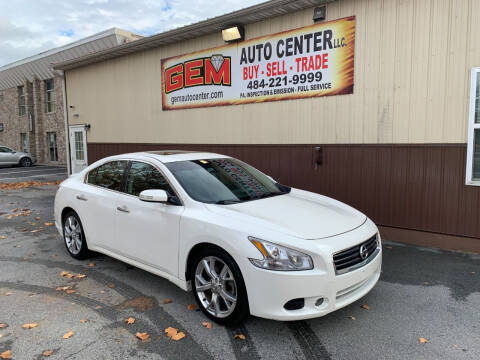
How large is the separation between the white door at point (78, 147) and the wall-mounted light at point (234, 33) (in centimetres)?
690

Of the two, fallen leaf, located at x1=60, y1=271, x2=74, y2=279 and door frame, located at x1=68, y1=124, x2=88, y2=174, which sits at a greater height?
door frame, located at x1=68, y1=124, x2=88, y2=174

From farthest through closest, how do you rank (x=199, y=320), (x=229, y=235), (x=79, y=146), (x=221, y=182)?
(x=79, y=146)
(x=221, y=182)
(x=199, y=320)
(x=229, y=235)

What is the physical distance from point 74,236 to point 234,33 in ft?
16.8

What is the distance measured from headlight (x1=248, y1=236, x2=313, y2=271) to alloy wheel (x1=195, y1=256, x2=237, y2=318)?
0.38 m

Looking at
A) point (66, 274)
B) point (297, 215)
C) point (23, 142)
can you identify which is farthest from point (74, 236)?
point (23, 142)

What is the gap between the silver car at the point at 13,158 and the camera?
894 inches

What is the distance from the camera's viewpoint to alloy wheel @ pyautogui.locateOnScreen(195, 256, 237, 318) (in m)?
3.47

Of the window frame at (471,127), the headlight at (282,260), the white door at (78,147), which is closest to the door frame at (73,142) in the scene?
the white door at (78,147)

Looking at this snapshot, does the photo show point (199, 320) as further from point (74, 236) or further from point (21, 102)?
point (21, 102)

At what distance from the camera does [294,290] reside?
122 inches

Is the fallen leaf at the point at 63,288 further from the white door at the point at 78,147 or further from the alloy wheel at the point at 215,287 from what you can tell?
the white door at the point at 78,147

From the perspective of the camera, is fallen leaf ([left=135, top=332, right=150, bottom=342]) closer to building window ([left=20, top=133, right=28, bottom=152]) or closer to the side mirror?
the side mirror

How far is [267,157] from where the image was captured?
26.3 feet

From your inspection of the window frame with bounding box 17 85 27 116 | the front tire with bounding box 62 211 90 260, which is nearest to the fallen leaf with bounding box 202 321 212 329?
the front tire with bounding box 62 211 90 260
